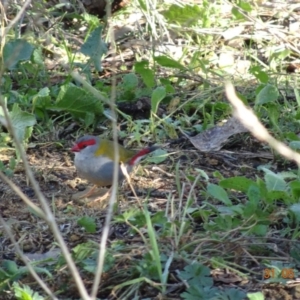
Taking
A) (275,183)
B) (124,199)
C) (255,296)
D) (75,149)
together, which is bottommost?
(124,199)

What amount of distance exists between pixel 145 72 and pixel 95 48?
0.43 m

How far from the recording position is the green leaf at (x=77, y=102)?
4.66 metres

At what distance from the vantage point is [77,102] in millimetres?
4719

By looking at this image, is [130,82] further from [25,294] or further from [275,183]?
[25,294]

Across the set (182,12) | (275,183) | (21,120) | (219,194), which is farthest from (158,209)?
(182,12)

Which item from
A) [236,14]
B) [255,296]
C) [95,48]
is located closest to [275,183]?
[255,296]

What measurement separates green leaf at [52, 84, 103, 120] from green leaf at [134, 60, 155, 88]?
1.48ft

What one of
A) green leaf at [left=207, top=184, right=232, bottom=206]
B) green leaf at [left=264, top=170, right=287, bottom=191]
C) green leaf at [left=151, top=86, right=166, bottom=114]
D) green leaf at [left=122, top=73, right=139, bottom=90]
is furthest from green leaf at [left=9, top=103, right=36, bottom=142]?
green leaf at [left=264, top=170, right=287, bottom=191]

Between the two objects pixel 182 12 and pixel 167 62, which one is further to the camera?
pixel 182 12

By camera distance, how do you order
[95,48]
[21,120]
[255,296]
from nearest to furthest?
[255,296] → [21,120] → [95,48]

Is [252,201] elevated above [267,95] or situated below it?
above

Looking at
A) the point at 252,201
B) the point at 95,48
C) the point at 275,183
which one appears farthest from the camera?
the point at 95,48

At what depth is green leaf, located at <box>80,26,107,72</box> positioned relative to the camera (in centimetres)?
518

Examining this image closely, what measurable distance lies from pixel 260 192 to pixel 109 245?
0.73m
